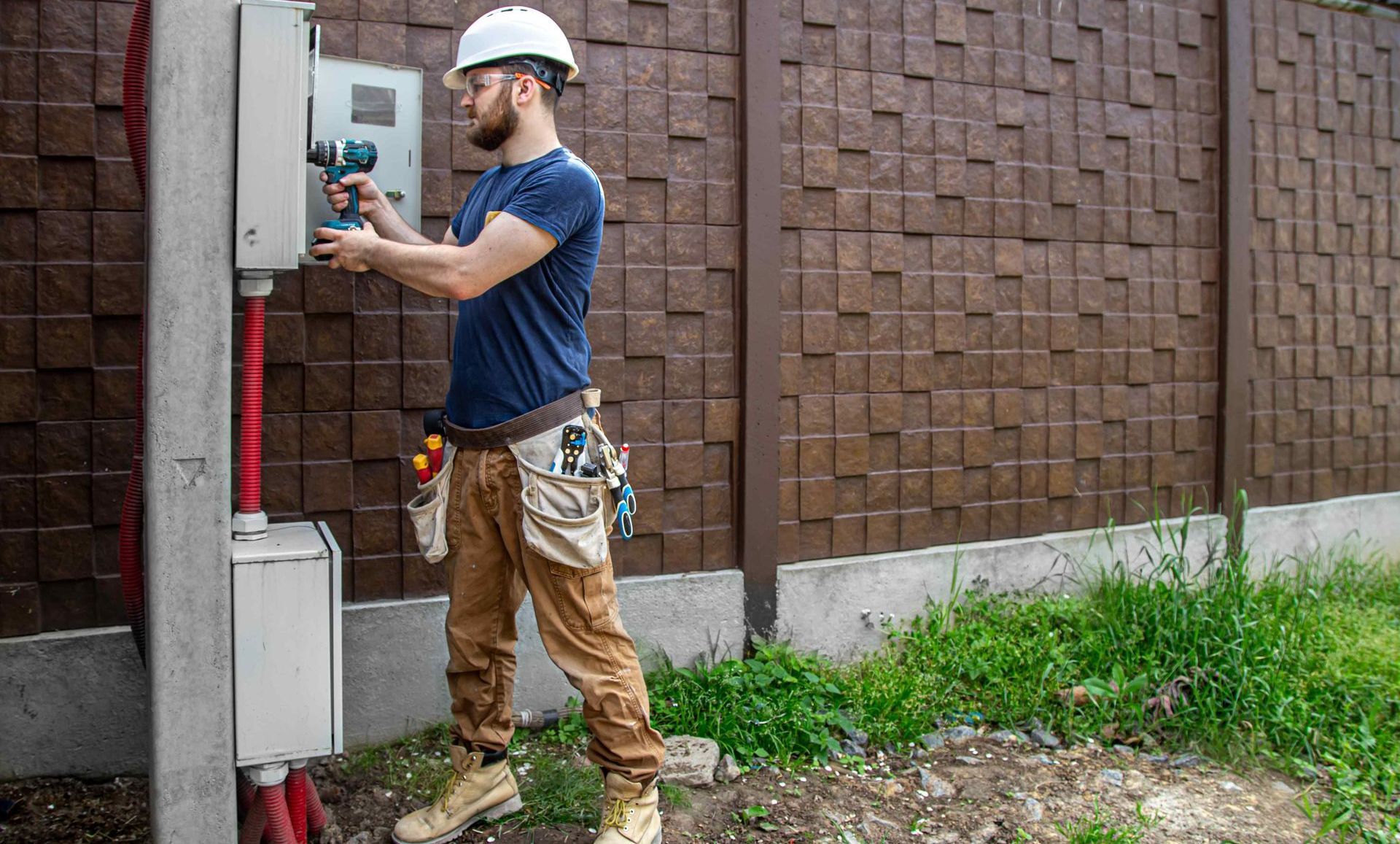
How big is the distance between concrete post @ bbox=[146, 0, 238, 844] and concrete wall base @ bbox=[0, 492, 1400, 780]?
848 millimetres

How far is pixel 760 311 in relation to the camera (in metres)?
4.08

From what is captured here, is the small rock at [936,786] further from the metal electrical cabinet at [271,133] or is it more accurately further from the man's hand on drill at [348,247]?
the metal electrical cabinet at [271,133]

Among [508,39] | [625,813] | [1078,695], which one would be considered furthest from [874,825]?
[508,39]

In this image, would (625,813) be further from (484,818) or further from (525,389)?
(525,389)

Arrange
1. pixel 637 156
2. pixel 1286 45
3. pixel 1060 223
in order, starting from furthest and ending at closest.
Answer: pixel 1286 45, pixel 1060 223, pixel 637 156

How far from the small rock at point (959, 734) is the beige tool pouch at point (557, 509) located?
1.72m

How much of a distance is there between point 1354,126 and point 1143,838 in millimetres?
4234

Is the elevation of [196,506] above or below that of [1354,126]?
below

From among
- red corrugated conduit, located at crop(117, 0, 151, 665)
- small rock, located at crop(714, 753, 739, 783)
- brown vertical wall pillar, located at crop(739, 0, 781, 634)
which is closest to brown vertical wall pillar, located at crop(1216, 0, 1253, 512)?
brown vertical wall pillar, located at crop(739, 0, 781, 634)

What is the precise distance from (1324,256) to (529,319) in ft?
15.1

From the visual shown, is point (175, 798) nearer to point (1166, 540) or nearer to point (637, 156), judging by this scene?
point (637, 156)

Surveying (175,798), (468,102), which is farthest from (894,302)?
(175,798)

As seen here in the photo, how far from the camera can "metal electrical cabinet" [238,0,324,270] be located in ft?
8.02

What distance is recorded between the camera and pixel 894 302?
4.44 metres
